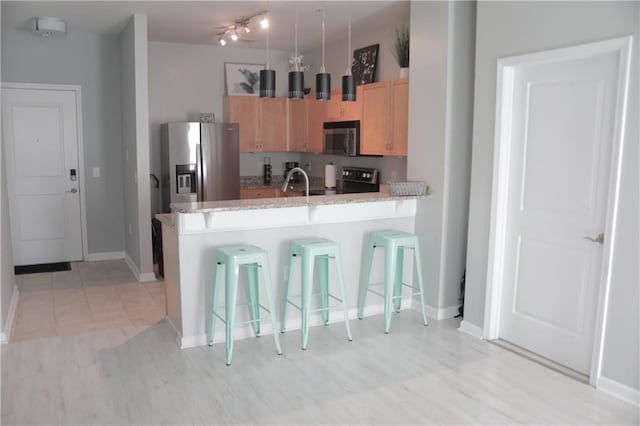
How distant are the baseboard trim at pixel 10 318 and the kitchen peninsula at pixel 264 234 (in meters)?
1.13

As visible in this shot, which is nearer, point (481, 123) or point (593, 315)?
point (593, 315)

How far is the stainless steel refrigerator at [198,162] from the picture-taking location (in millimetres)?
5891

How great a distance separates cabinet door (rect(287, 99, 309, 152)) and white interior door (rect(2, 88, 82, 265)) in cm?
258

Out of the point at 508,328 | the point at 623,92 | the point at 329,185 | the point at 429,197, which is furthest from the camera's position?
the point at 329,185

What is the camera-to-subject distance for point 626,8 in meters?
2.84

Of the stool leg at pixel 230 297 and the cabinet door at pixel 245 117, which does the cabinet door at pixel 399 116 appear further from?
the cabinet door at pixel 245 117

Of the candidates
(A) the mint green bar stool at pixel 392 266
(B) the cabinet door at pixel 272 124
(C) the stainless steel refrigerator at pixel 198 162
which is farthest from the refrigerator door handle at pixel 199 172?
(A) the mint green bar stool at pixel 392 266

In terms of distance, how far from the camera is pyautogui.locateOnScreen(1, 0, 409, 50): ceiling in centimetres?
473

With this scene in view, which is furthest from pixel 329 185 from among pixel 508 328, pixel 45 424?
pixel 45 424

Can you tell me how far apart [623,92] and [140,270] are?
180 inches

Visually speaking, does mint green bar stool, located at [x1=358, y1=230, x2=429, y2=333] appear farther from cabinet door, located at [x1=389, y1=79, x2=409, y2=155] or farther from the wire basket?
cabinet door, located at [x1=389, y1=79, x2=409, y2=155]

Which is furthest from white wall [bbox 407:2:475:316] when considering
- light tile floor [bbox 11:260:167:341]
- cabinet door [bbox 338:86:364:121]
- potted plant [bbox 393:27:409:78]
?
light tile floor [bbox 11:260:167:341]

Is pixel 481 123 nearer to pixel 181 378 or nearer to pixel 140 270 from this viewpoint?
pixel 181 378

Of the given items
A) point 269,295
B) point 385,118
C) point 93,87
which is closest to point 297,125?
point 385,118
